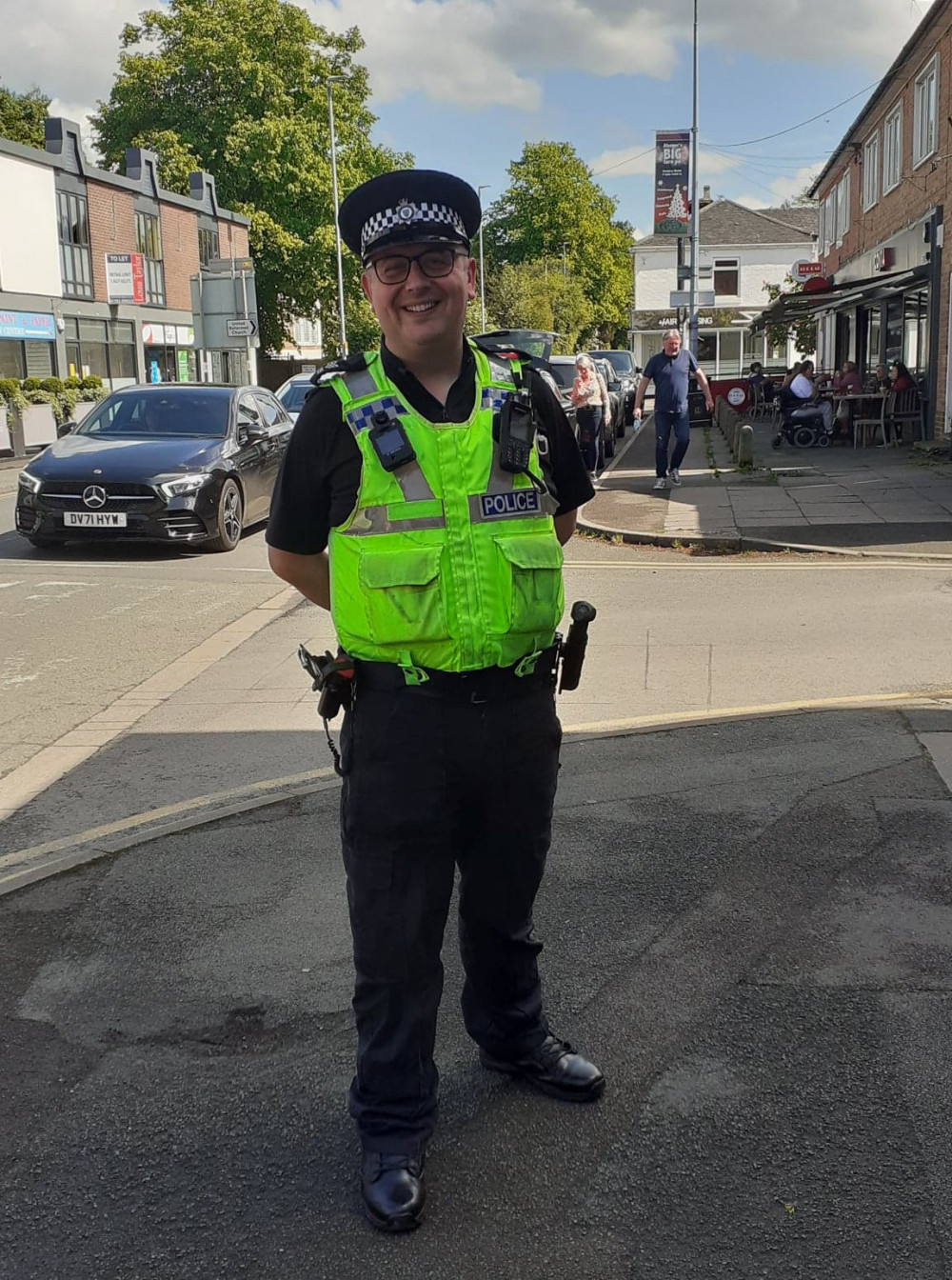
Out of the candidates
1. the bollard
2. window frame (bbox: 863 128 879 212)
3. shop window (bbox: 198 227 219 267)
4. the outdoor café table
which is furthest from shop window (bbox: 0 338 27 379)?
the bollard

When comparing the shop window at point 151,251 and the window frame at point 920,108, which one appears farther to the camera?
the shop window at point 151,251

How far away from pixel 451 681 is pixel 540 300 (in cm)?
7077

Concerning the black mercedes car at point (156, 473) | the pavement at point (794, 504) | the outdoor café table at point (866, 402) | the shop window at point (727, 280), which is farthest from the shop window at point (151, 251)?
the shop window at point (727, 280)

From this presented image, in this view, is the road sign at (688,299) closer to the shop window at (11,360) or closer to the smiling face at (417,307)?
the shop window at (11,360)

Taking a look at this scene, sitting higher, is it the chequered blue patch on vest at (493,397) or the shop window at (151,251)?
the shop window at (151,251)

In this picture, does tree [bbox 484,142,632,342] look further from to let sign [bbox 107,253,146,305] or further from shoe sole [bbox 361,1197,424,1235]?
shoe sole [bbox 361,1197,424,1235]

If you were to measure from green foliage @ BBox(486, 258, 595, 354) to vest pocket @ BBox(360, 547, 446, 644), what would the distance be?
66.1 meters

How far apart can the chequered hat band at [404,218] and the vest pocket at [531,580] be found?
2.23 ft

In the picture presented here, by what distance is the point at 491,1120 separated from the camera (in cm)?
297

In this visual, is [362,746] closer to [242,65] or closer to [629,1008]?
[629,1008]

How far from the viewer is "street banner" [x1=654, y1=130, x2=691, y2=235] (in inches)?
1256

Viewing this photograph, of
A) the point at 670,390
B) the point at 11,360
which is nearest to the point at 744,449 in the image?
the point at 670,390

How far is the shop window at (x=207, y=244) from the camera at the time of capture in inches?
2044

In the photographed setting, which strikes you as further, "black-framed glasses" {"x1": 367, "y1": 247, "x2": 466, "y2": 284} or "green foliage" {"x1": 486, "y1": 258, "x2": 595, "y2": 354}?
"green foliage" {"x1": 486, "y1": 258, "x2": 595, "y2": 354}
